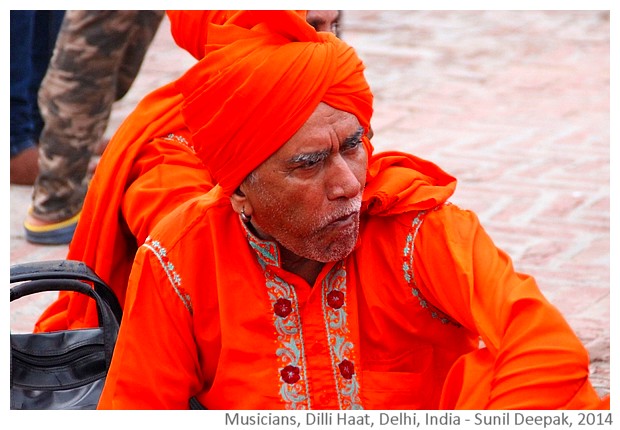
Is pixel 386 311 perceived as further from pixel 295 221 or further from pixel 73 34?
pixel 73 34

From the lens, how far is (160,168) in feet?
11.5

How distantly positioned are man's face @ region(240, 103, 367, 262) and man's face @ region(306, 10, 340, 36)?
993mm

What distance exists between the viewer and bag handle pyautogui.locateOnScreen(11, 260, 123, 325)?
3041 millimetres

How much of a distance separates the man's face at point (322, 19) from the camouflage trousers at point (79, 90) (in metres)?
1.69

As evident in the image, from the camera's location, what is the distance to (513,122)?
6.95 m

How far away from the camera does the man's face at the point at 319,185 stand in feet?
8.27

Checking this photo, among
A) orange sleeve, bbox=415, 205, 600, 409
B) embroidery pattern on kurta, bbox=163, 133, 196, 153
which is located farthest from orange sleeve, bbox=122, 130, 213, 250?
orange sleeve, bbox=415, 205, 600, 409

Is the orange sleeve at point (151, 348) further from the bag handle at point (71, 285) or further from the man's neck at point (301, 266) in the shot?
the bag handle at point (71, 285)

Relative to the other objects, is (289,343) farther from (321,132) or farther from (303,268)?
(321,132)

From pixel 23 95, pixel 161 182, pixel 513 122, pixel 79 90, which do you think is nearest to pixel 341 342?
pixel 161 182

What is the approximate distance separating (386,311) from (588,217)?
301cm

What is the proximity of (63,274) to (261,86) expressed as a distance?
855mm

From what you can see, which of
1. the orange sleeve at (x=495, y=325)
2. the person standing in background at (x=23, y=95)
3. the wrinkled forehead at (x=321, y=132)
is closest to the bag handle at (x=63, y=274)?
the wrinkled forehead at (x=321, y=132)

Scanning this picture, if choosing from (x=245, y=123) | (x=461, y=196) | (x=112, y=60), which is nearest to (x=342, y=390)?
(x=245, y=123)
